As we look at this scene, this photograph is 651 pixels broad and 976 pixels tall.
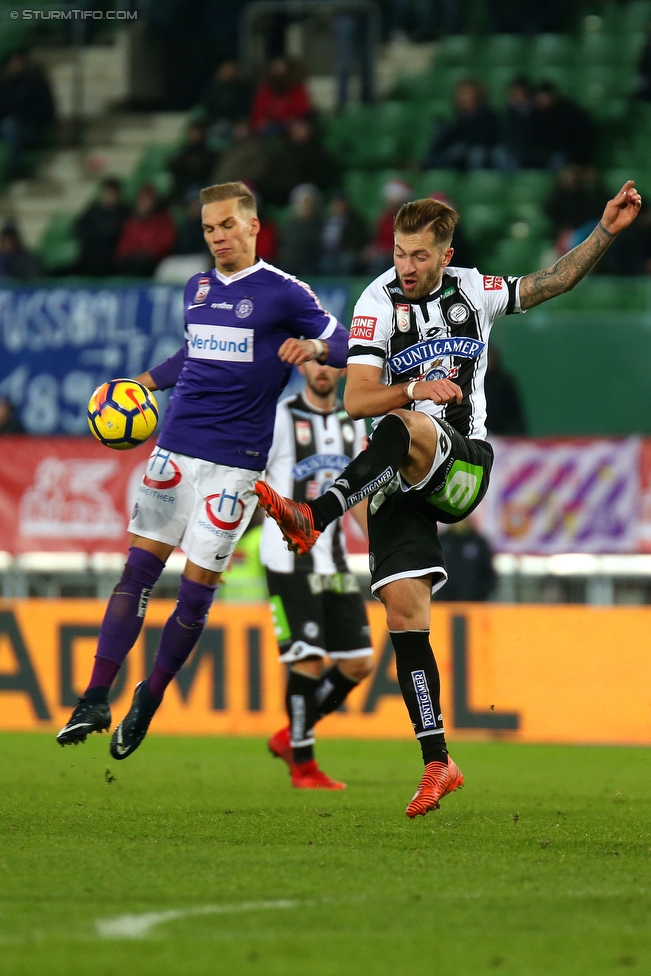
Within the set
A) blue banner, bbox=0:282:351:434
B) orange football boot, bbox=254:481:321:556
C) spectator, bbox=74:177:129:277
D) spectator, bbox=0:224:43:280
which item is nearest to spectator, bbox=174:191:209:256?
spectator, bbox=74:177:129:277

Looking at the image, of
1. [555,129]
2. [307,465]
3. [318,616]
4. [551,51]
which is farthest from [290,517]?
[551,51]

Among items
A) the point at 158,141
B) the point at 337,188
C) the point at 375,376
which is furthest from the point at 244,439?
the point at 158,141

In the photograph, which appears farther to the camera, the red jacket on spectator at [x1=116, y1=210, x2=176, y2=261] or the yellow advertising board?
the red jacket on spectator at [x1=116, y1=210, x2=176, y2=261]

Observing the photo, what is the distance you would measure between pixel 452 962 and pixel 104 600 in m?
9.02

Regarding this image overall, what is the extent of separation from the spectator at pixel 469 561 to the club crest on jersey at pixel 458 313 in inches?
242

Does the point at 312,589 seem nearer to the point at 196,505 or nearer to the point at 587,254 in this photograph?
the point at 196,505

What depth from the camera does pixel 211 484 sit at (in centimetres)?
702

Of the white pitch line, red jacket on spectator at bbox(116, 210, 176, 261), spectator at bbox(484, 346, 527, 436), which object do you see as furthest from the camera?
red jacket on spectator at bbox(116, 210, 176, 261)

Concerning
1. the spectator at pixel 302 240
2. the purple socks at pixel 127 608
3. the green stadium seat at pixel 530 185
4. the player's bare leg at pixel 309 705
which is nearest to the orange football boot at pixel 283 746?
the player's bare leg at pixel 309 705

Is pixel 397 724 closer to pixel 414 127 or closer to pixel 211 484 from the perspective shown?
pixel 211 484

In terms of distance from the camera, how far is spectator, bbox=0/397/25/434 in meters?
14.2

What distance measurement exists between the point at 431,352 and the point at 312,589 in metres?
2.63

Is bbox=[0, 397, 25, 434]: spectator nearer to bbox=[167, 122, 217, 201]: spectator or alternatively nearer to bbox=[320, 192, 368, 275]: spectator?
bbox=[320, 192, 368, 275]: spectator

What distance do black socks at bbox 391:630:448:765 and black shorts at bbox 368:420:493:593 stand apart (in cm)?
25
